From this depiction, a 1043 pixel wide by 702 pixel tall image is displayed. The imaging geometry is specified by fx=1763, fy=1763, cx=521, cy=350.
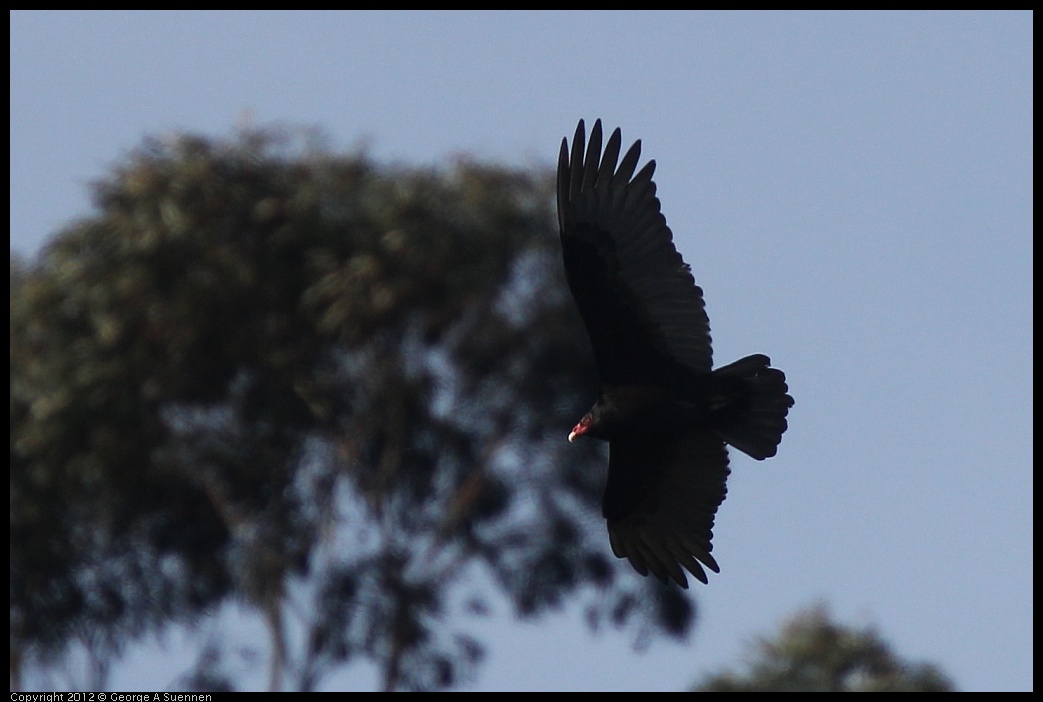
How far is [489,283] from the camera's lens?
18.7m

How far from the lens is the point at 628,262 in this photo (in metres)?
8.32

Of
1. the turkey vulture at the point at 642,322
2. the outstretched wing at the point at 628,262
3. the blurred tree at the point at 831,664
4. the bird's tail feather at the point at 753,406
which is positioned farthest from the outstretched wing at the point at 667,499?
the blurred tree at the point at 831,664

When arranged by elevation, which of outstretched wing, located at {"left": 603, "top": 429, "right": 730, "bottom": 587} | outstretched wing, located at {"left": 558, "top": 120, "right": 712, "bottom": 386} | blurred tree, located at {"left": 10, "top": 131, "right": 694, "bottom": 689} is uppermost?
blurred tree, located at {"left": 10, "top": 131, "right": 694, "bottom": 689}

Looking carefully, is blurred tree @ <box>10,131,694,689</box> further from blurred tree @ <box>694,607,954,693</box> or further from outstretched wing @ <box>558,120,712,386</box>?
outstretched wing @ <box>558,120,712,386</box>

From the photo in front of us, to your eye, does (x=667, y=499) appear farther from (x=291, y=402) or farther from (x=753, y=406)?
(x=291, y=402)

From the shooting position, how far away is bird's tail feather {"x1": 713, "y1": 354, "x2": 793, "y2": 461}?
8.25 metres

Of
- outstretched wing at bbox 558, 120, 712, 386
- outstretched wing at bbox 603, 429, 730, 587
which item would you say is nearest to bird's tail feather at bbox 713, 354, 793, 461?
outstretched wing at bbox 558, 120, 712, 386

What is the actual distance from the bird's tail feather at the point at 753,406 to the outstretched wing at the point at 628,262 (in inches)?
7.0

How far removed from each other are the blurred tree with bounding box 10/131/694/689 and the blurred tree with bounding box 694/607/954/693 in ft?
8.57

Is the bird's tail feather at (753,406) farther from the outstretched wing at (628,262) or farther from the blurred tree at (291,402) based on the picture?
the blurred tree at (291,402)

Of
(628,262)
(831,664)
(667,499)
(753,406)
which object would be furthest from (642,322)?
(831,664)

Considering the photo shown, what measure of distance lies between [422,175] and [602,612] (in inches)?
199
